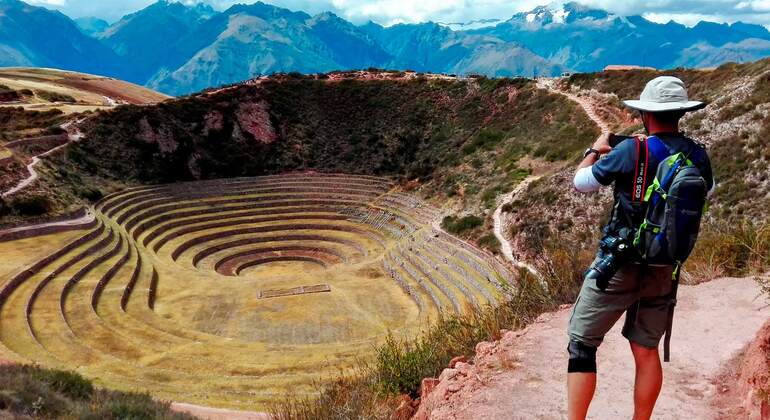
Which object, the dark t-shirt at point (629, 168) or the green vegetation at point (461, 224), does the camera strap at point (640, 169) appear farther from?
the green vegetation at point (461, 224)

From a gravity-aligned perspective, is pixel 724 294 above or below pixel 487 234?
above

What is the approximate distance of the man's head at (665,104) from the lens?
4.34 m

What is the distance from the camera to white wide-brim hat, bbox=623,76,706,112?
4328mm

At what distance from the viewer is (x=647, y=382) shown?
459 cm

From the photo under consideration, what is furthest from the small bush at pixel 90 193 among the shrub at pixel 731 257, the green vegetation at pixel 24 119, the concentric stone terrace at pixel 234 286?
the shrub at pixel 731 257

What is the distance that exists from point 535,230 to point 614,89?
23.8m

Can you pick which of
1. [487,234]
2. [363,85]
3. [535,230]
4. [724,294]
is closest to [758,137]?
[535,230]

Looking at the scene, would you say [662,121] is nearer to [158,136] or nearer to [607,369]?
[607,369]

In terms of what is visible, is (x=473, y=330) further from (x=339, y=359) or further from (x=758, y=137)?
(x=758, y=137)

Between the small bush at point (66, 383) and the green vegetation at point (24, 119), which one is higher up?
the green vegetation at point (24, 119)

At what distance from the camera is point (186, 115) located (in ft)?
172

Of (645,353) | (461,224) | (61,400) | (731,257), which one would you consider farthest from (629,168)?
(461,224)

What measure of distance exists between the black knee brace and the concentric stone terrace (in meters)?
5.32

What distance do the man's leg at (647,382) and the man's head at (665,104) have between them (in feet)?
6.75
